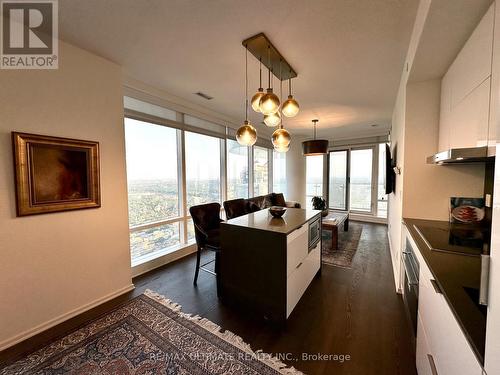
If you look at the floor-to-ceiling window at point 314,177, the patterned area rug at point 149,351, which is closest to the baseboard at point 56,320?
the patterned area rug at point 149,351

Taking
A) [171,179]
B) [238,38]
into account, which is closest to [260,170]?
[171,179]

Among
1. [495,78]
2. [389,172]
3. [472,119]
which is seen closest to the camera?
[495,78]

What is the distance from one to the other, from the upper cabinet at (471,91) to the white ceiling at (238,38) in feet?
1.69

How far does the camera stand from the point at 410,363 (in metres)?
1.60

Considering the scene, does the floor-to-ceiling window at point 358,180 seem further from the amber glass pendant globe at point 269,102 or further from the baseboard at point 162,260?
→ the amber glass pendant globe at point 269,102

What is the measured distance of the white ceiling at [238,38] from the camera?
1635 millimetres

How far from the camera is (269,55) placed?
2.22 meters

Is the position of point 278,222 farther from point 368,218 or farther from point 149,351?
point 368,218

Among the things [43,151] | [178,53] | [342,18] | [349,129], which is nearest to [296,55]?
[342,18]

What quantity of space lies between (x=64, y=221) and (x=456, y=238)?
3.50 metres

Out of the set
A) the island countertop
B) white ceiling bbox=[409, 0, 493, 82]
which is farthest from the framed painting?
white ceiling bbox=[409, 0, 493, 82]

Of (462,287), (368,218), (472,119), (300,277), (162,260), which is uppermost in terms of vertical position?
(472,119)

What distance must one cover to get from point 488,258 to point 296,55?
2307 millimetres

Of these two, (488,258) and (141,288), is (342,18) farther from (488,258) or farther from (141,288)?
(141,288)
